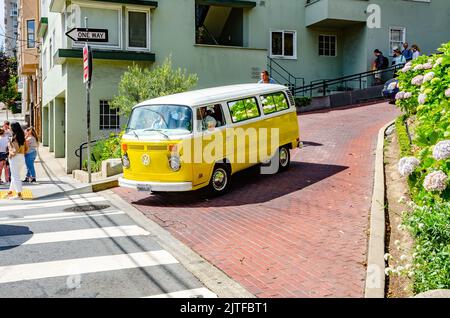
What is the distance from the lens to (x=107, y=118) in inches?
779

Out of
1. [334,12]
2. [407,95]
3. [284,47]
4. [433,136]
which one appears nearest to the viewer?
[433,136]

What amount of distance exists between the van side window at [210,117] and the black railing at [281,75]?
15.5 metres

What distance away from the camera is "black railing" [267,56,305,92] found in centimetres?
2528

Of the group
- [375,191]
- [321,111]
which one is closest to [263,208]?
[375,191]

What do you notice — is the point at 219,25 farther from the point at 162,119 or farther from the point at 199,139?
the point at 199,139

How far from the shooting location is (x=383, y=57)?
2506 centimetres

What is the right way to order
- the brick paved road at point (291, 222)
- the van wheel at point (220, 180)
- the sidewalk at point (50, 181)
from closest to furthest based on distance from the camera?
the brick paved road at point (291, 222) < the van wheel at point (220, 180) < the sidewalk at point (50, 181)

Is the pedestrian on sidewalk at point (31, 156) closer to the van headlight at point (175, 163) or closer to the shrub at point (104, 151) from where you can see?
the shrub at point (104, 151)

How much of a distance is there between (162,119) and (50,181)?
287 inches

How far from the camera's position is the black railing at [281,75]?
25.3 meters

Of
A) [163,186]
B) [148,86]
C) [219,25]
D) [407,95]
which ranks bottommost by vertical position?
[163,186]

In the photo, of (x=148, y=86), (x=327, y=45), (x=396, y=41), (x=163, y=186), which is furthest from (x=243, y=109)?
(x=396, y=41)

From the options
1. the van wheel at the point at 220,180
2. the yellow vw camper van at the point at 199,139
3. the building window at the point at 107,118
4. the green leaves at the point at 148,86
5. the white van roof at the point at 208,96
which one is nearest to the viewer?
the yellow vw camper van at the point at 199,139

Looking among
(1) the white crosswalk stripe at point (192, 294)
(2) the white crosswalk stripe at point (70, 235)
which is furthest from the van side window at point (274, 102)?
(1) the white crosswalk stripe at point (192, 294)
